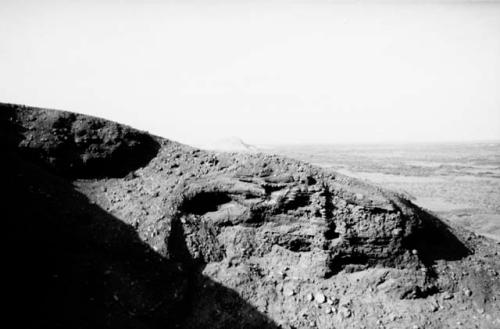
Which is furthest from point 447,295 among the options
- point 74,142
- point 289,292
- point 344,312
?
point 74,142

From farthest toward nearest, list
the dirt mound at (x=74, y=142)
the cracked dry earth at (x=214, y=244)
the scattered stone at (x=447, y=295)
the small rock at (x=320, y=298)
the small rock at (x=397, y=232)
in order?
the dirt mound at (x=74, y=142) < the small rock at (x=397, y=232) < the scattered stone at (x=447, y=295) < the small rock at (x=320, y=298) < the cracked dry earth at (x=214, y=244)

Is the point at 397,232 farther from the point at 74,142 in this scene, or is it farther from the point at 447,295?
the point at 74,142

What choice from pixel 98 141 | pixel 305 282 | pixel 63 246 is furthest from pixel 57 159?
pixel 305 282

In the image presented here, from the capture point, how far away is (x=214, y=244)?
7344 mm

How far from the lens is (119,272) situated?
641 centimetres

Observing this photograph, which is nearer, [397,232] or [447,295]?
[447,295]

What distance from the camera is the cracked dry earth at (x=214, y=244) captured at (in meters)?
6.25

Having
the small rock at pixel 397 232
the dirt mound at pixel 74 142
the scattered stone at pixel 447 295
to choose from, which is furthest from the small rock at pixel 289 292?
the dirt mound at pixel 74 142

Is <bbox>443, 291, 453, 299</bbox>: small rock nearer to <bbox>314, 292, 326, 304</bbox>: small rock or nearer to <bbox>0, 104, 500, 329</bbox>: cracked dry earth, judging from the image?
<bbox>0, 104, 500, 329</bbox>: cracked dry earth

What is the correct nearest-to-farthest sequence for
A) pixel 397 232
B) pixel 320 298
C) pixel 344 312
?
pixel 344 312 → pixel 320 298 → pixel 397 232

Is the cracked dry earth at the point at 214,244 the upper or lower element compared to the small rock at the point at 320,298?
upper

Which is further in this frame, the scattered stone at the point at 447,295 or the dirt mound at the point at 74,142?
the dirt mound at the point at 74,142

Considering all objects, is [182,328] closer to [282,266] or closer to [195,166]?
[282,266]

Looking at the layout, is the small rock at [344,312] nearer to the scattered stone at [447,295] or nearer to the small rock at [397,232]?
the small rock at [397,232]
